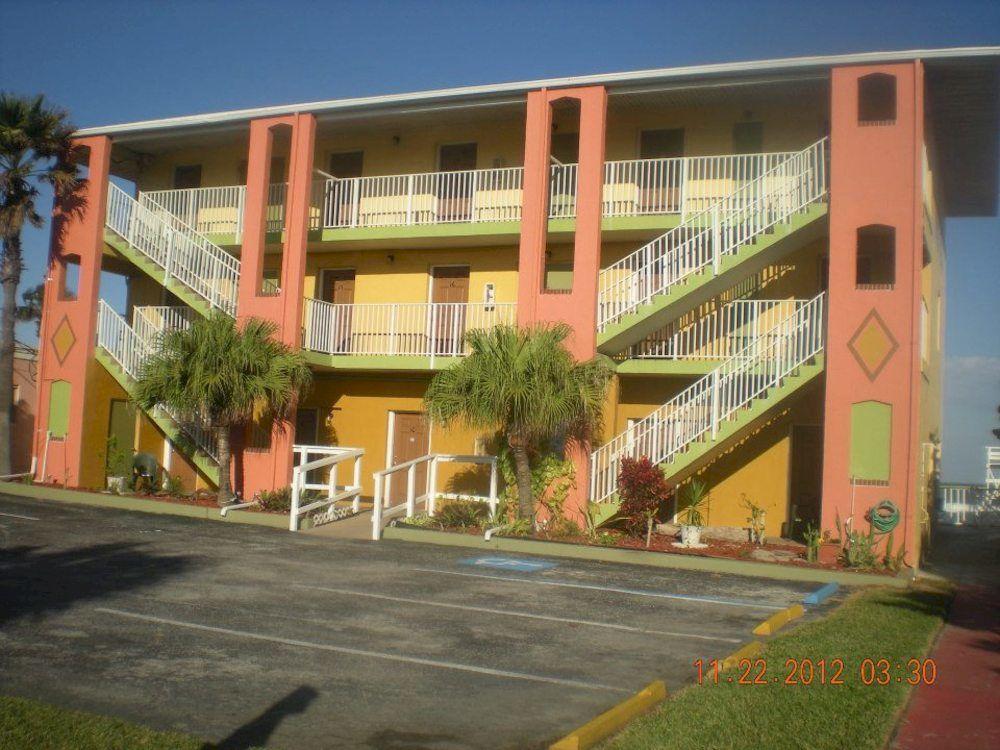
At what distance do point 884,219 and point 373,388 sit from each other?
1123cm

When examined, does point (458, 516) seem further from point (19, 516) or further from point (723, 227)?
point (19, 516)

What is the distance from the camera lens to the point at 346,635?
29.2 feet

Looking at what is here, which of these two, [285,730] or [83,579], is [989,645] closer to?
[285,730]

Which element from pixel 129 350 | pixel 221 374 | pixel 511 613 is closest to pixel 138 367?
pixel 129 350

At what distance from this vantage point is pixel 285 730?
608cm

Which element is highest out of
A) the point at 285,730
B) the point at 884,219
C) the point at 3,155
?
the point at 3,155

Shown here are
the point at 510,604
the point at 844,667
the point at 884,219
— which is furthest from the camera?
the point at 884,219

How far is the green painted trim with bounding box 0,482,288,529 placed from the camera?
59.1ft

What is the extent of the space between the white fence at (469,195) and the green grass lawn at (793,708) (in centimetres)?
1101

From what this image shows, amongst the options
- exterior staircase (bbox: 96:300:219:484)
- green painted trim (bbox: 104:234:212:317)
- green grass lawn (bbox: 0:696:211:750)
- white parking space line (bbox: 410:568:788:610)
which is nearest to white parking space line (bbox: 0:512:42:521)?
exterior staircase (bbox: 96:300:219:484)

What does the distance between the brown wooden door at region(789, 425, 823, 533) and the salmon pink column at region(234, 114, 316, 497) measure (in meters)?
9.88

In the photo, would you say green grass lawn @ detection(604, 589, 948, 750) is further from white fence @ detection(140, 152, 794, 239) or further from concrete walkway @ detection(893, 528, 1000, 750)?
white fence @ detection(140, 152, 794, 239)

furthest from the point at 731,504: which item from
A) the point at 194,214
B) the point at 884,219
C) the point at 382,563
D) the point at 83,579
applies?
the point at 194,214

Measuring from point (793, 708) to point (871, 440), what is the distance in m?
9.73
